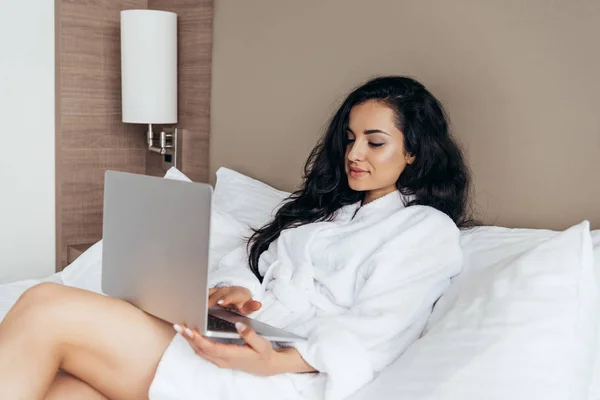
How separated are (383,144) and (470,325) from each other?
54 centimetres

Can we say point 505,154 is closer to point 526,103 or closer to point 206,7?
point 526,103

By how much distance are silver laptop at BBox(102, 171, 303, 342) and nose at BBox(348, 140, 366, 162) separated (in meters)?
0.48

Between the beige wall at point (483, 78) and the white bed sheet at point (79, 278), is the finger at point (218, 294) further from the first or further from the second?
the beige wall at point (483, 78)

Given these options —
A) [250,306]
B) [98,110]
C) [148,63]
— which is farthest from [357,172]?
[98,110]

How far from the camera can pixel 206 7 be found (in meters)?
2.46

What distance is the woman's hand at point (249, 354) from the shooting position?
1068 mm

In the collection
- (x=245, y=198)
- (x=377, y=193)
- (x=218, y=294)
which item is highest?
(x=377, y=193)

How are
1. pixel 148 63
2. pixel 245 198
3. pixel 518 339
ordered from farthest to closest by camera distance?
pixel 148 63
pixel 245 198
pixel 518 339

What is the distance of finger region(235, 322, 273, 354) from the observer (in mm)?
1067

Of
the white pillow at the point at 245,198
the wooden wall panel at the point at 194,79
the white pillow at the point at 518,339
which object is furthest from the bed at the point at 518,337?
the wooden wall panel at the point at 194,79

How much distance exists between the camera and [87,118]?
9.01 ft

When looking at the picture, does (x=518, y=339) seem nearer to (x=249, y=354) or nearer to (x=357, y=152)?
(x=249, y=354)

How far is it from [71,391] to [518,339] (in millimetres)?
838

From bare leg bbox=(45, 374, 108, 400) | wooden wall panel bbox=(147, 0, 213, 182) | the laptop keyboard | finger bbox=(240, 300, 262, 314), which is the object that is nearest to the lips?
finger bbox=(240, 300, 262, 314)
